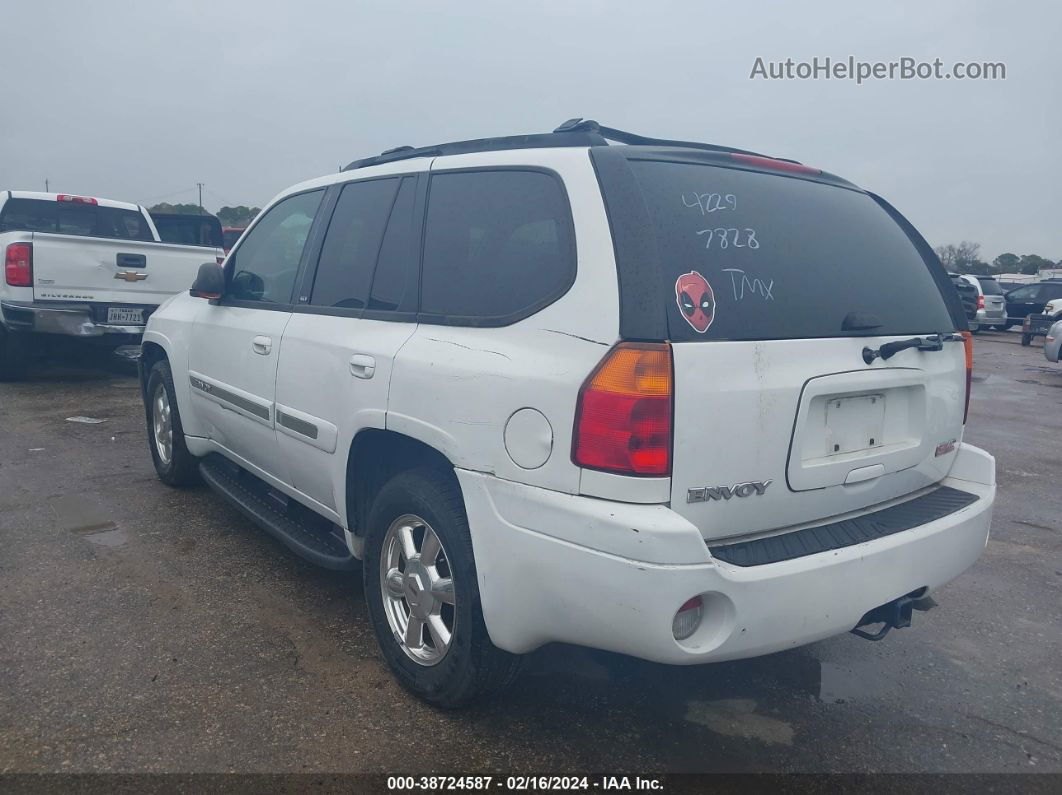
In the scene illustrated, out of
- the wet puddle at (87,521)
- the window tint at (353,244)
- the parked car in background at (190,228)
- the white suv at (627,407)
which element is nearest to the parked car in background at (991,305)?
the parked car in background at (190,228)

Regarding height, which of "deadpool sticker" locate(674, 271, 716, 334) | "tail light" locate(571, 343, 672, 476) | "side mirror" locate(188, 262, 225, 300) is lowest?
"tail light" locate(571, 343, 672, 476)

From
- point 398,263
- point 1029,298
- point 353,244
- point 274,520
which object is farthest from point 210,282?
point 1029,298

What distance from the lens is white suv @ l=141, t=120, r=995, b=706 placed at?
7.49ft

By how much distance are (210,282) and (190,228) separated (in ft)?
29.9

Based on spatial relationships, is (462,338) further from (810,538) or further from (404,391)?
(810,538)

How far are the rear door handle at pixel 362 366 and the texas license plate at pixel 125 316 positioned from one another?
666 cm

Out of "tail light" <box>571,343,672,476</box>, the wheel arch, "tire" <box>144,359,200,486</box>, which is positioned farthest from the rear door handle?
"tire" <box>144,359,200,486</box>

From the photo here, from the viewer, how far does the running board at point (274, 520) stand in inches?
136

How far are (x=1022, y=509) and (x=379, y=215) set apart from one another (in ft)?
15.0

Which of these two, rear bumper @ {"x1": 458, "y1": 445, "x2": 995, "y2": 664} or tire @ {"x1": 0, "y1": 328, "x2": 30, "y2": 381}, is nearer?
rear bumper @ {"x1": 458, "y1": 445, "x2": 995, "y2": 664}

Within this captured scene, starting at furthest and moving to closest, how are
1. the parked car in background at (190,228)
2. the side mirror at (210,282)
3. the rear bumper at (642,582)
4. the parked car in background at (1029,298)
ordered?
the parked car in background at (1029,298) < the parked car in background at (190,228) < the side mirror at (210,282) < the rear bumper at (642,582)

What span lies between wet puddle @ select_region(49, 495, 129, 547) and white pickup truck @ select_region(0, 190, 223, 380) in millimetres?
4033

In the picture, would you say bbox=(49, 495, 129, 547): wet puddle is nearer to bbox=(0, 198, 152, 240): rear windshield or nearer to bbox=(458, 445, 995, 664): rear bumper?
bbox=(458, 445, 995, 664): rear bumper

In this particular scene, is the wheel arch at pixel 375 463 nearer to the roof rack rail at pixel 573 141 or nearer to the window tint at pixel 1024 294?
the roof rack rail at pixel 573 141
